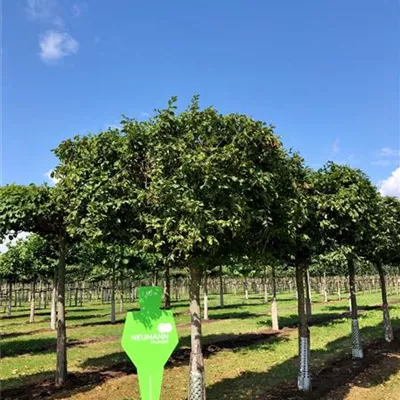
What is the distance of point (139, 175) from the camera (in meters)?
7.90

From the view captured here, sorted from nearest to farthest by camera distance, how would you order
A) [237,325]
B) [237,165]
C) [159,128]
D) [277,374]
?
[237,165] < [159,128] < [277,374] < [237,325]

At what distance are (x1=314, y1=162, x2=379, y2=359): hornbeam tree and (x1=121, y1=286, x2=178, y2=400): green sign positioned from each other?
16.3 feet

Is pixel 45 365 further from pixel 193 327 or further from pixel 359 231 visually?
pixel 359 231

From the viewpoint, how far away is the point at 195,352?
799 centimetres

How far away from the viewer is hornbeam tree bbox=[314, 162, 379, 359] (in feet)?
32.8

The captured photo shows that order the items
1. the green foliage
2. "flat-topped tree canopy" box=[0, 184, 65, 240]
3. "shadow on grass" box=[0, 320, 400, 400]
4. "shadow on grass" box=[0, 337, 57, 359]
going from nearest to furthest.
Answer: "shadow on grass" box=[0, 320, 400, 400]
"flat-topped tree canopy" box=[0, 184, 65, 240]
"shadow on grass" box=[0, 337, 57, 359]
the green foliage

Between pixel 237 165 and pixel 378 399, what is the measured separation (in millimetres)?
6923

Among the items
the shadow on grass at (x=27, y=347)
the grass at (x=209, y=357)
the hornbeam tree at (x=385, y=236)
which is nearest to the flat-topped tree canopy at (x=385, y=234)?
the hornbeam tree at (x=385, y=236)

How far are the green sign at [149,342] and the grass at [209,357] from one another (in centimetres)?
373

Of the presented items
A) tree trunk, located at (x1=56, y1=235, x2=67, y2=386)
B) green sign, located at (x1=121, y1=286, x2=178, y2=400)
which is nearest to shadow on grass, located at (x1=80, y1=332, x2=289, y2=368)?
tree trunk, located at (x1=56, y1=235, x2=67, y2=386)

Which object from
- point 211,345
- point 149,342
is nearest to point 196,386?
point 149,342

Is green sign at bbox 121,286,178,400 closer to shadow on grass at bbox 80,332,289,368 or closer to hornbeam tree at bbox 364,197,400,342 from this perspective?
hornbeam tree at bbox 364,197,400,342

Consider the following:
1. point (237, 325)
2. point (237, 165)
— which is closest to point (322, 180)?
point (237, 165)

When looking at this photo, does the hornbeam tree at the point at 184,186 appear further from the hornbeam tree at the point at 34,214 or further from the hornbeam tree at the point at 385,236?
the hornbeam tree at the point at 385,236
